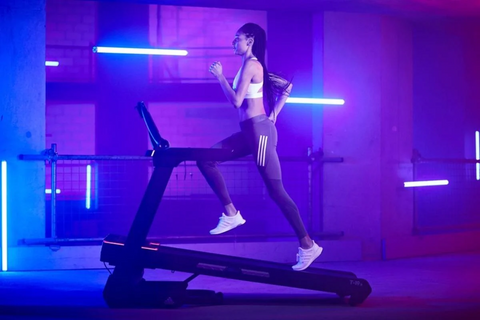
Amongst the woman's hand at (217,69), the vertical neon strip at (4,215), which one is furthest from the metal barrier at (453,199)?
the vertical neon strip at (4,215)

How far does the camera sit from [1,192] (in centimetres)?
644

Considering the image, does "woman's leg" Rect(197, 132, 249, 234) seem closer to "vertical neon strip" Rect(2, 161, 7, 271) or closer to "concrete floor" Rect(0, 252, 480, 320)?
"concrete floor" Rect(0, 252, 480, 320)

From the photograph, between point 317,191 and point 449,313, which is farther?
point 317,191

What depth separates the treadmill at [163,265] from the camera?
4.55 meters

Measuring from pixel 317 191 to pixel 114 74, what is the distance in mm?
7314

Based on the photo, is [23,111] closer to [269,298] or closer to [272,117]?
[272,117]

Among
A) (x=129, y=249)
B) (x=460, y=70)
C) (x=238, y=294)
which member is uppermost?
(x=460, y=70)

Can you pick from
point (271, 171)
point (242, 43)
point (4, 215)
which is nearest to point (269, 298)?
point (271, 171)

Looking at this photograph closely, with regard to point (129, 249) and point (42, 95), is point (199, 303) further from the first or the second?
point (42, 95)

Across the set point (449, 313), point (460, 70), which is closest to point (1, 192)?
point (449, 313)

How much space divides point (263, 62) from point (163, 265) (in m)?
1.84

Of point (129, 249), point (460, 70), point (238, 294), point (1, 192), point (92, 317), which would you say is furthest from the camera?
point (460, 70)

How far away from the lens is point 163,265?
4617 millimetres

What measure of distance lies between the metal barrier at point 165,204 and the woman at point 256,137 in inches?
55.8
